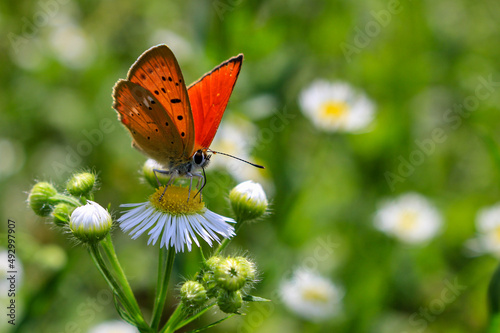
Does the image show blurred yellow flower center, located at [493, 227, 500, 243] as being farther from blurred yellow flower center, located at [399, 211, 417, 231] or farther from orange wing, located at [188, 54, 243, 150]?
orange wing, located at [188, 54, 243, 150]

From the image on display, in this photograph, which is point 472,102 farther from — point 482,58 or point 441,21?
point 441,21

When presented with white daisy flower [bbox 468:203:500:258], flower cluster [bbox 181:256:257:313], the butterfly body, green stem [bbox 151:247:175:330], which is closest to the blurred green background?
white daisy flower [bbox 468:203:500:258]

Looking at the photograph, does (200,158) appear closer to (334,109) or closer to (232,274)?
(232,274)

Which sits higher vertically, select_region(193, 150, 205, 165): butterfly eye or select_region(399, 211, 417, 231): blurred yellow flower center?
select_region(193, 150, 205, 165): butterfly eye

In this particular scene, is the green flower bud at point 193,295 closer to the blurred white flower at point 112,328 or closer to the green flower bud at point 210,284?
the green flower bud at point 210,284

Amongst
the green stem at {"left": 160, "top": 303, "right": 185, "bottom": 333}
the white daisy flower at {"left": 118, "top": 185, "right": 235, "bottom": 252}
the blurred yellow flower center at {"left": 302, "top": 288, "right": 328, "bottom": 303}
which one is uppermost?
the white daisy flower at {"left": 118, "top": 185, "right": 235, "bottom": 252}
